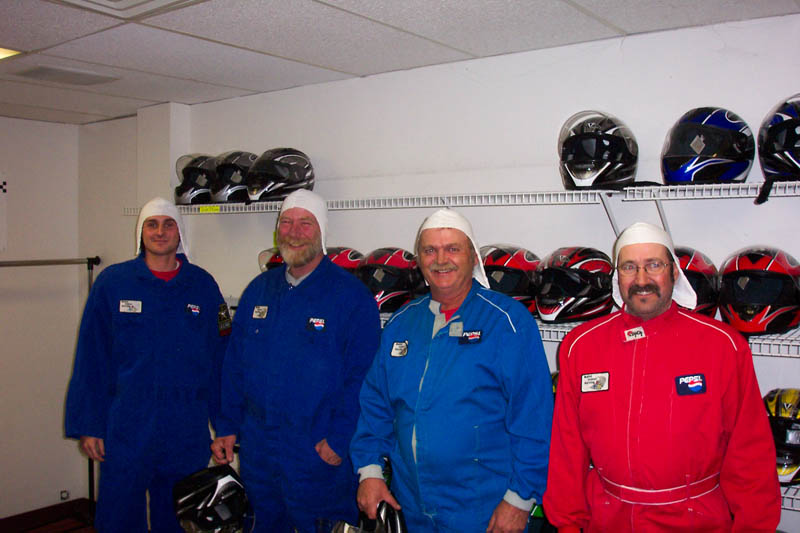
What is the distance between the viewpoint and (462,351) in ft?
8.21

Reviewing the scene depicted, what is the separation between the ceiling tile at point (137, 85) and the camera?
3.89 meters

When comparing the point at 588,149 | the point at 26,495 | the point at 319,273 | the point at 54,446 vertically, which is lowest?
the point at 26,495

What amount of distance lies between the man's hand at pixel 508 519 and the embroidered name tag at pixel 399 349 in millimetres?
654

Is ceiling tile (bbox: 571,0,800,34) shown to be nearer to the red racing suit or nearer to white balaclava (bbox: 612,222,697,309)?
white balaclava (bbox: 612,222,697,309)

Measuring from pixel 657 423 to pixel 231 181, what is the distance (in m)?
2.92

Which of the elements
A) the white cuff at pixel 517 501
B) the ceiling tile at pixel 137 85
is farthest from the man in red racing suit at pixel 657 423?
the ceiling tile at pixel 137 85

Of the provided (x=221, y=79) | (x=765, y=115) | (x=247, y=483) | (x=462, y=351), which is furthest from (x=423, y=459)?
(x=221, y=79)

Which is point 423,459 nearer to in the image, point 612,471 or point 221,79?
point 612,471

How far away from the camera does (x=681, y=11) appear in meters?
2.86

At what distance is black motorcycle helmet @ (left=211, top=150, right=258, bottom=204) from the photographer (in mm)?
4250

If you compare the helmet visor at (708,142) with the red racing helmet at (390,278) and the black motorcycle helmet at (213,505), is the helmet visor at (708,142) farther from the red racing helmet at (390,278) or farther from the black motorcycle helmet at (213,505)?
the black motorcycle helmet at (213,505)

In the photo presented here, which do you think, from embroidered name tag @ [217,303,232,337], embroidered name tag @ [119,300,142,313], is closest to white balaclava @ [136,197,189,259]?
embroidered name tag @ [119,300,142,313]

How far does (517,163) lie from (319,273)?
4.08ft

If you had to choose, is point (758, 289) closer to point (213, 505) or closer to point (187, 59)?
point (213, 505)
